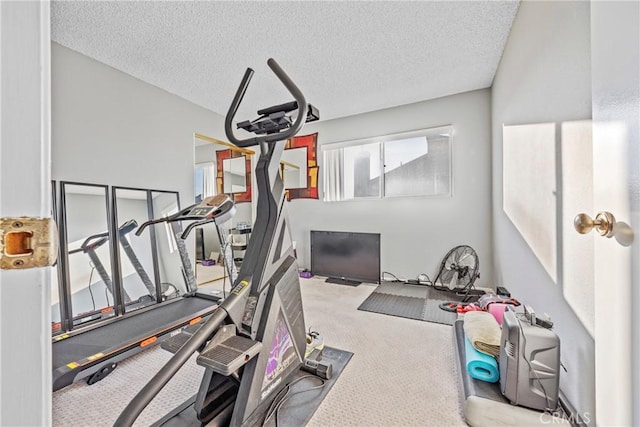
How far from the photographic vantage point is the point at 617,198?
2.25ft

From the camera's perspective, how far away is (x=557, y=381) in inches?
53.2

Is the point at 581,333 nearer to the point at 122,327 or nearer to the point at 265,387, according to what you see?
the point at 265,387

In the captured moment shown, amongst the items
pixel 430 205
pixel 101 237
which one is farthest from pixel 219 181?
pixel 430 205

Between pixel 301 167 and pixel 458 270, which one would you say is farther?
pixel 301 167

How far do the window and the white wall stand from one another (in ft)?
7.15

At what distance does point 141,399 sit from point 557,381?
1.87 metres

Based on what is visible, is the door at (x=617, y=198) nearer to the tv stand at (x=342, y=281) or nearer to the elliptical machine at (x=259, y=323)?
the elliptical machine at (x=259, y=323)

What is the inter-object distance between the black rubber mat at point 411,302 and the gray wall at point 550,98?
2.21 ft

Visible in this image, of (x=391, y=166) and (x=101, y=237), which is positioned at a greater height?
(x=391, y=166)

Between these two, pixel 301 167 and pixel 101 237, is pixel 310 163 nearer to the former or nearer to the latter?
pixel 301 167

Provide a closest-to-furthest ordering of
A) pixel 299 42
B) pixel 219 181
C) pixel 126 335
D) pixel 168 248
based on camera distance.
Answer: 1. pixel 126 335
2. pixel 299 42
3. pixel 168 248
4. pixel 219 181

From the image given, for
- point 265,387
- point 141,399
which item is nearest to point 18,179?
point 141,399

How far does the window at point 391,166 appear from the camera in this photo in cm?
386

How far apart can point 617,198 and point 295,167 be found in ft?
14.4
